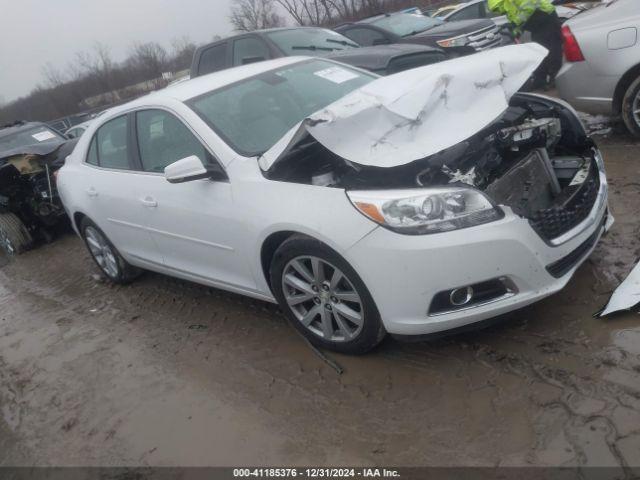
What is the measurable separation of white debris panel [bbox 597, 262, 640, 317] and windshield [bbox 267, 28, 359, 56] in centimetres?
547

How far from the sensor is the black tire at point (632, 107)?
16.0ft

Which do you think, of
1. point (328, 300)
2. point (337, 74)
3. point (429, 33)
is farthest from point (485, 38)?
→ point (328, 300)

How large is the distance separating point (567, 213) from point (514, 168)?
1.32ft

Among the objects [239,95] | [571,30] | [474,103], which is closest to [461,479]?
[474,103]

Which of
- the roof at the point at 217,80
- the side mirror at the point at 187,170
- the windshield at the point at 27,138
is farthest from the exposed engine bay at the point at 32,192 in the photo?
the side mirror at the point at 187,170

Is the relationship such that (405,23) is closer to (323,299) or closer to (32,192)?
(32,192)

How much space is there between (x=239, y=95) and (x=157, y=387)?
6.40 ft

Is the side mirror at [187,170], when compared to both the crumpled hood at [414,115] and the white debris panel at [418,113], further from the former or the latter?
the white debris panel at [418,113]

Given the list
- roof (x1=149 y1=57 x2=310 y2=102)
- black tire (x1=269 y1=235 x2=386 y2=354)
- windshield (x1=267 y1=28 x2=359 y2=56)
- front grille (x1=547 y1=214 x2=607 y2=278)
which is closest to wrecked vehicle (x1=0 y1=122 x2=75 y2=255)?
windshield (x1=267 y1=28 x2=359 y2=56)

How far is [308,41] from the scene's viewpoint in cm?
769

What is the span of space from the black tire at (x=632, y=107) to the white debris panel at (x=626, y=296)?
8.33 feet

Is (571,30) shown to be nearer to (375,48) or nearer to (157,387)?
(375,48)

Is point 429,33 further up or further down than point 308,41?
further down

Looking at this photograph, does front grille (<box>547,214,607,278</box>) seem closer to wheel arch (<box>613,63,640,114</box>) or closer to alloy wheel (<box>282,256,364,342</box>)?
alloy wheel (<box>282,256,364,342</box>)
